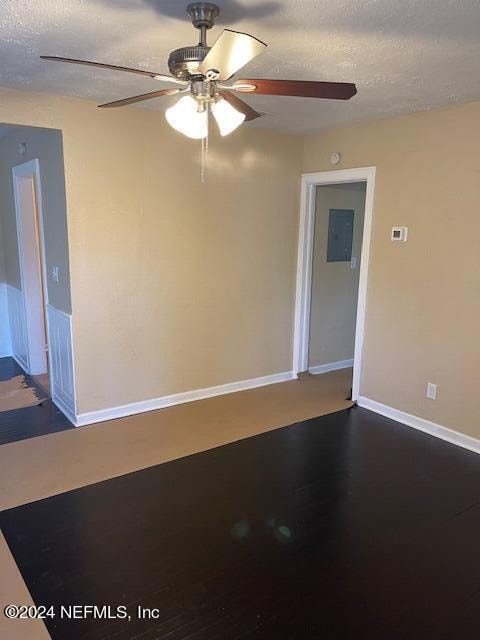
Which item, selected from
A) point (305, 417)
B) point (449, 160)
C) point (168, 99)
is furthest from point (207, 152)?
point (305, 417)

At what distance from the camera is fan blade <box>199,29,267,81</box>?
146 centimetres

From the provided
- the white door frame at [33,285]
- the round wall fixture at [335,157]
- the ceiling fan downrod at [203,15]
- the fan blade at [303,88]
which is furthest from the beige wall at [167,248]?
the fan blade at [303,88]

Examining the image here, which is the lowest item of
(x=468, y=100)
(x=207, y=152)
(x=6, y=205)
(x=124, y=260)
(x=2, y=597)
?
(x=2, y=597)

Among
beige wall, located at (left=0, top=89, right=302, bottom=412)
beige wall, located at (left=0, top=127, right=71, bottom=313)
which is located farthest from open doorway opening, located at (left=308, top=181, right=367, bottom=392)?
beige wall, located at (left=0, top=127, right=71, bottom=313)

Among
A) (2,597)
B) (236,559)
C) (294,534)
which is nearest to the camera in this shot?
(2,597)

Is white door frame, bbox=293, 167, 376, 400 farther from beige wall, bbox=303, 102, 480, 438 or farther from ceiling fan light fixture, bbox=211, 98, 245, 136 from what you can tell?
ceiling fan light fixture, bbox=211, 98, 245, 136

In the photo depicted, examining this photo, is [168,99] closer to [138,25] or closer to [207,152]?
[207,152]

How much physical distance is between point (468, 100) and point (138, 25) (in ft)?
7.20

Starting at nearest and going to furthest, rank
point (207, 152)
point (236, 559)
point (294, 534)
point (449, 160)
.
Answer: point (236, 559), point (294, 534), point (449, 160), point (207, 152)

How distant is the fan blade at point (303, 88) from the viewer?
1.72 metres

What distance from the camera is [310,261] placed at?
15.0 feet

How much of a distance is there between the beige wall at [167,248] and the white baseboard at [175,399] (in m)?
Result: 0.06

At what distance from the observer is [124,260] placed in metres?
3.51

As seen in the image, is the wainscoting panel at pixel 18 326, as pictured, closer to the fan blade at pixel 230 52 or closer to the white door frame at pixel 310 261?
the white door frame at pixel 310 261
